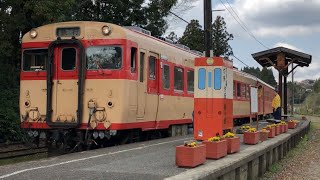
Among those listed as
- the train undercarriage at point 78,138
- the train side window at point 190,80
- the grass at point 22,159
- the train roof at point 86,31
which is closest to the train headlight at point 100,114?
the train undercarriage at point 78,138

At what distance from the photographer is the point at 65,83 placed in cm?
1173

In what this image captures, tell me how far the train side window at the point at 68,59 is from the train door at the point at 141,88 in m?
1.77

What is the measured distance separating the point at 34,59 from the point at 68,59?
1152mm

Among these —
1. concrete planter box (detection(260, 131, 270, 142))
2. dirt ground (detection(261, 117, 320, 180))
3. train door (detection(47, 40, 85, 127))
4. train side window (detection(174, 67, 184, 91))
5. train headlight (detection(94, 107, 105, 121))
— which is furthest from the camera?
train side window (detection(174, 67, 184, 91))

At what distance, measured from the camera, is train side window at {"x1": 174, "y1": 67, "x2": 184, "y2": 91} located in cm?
1508

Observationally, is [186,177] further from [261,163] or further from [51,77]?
[51,77]

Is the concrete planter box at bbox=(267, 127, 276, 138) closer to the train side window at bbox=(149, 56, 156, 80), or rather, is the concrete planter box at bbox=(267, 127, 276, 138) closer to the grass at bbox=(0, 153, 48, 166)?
the train side window at bbox=(149, 56, 156, 80)

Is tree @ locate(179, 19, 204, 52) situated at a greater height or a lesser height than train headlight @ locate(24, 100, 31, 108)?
greater

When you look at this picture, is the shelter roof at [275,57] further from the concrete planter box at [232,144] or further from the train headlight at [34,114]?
the train headlight at [34,114]

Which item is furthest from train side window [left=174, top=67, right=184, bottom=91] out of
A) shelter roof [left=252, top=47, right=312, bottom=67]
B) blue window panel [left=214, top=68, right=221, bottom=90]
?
shelter roof [left=252, top=47, right=312, bottom=67]

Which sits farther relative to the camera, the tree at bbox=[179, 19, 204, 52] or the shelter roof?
the tree at bbox=[179, 19, 204, 52]

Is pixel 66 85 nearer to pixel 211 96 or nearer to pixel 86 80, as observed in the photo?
pixel 86 80

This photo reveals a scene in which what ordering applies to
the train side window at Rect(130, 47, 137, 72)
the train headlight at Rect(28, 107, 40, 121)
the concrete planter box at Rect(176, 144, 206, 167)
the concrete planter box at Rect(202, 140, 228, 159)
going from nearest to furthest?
the concrete planter box at Rect(176, 144, 206, 167), the concrete planter box at Rect(202, 140, 228, 159), the train side window at Rect(130, 47, 137, 72), the train headlight at Rect(28, 107, 40, 121)

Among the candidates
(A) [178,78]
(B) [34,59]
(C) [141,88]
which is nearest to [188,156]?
(C) [141,88]
